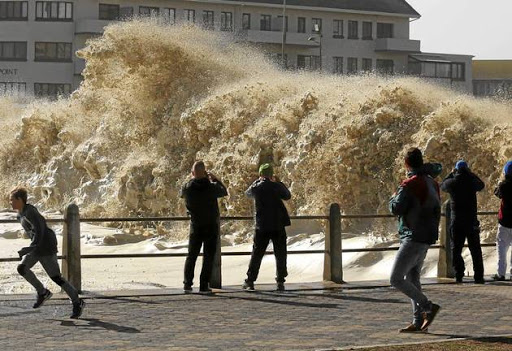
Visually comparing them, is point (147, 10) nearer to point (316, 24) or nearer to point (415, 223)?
point (316, 24)

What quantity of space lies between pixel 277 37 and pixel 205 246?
67434 millimetres

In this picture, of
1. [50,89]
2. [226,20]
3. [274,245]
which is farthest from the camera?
[226,20]

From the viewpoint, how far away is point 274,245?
55.4ft

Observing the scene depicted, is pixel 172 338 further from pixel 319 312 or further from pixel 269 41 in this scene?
pixel 269 41

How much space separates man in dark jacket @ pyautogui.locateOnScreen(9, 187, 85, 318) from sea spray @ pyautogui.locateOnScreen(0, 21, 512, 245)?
1593cm

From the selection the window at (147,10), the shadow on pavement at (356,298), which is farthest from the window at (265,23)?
the shadow on pavement at (356,298)

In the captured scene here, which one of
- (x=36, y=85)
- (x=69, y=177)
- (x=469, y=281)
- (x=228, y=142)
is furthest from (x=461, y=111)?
(x=36, y=85)

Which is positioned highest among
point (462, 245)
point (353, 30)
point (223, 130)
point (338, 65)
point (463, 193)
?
point (353, 30)

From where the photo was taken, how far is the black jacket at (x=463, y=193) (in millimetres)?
17344

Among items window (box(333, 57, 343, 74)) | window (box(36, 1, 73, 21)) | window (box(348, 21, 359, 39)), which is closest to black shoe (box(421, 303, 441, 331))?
window (box(36, 1, 73, 21))

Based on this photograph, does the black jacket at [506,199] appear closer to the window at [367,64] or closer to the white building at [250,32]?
the white building at [250,32]

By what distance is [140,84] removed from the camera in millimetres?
43844

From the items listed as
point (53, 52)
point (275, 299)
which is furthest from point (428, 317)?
point (53, 52)

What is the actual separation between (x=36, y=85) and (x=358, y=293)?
65392 mm
